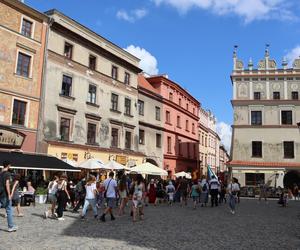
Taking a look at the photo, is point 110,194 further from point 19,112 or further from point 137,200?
point 19,112

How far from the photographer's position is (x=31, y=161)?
1958cm

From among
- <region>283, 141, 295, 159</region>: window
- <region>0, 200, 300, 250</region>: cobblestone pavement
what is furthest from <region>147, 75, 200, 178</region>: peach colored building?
<region>0, 200, 300, 250</region>: cobblestone pavement

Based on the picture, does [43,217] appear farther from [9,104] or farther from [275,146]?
[275,146]

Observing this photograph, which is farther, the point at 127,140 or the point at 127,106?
the point at 127,106

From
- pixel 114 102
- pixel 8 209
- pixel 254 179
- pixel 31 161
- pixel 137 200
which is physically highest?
pixel 114 102

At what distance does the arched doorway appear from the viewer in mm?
37125

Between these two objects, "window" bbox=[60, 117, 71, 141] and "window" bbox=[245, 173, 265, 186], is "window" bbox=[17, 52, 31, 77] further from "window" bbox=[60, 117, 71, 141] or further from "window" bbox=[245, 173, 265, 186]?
"window" bbox=[245, 173, 265, 186]

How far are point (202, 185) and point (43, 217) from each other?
11712 mm

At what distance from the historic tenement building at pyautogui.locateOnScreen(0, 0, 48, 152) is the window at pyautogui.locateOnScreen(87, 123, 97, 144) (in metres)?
5.43

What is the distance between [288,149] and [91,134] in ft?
69.6

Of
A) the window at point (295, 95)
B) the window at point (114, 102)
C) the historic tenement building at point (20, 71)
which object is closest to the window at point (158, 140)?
the window at point (114, 102)

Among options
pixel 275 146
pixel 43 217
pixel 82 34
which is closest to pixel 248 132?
pixel 275 146

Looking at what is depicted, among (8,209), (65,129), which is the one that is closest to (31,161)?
(65,129)

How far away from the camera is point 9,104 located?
22.3 m
